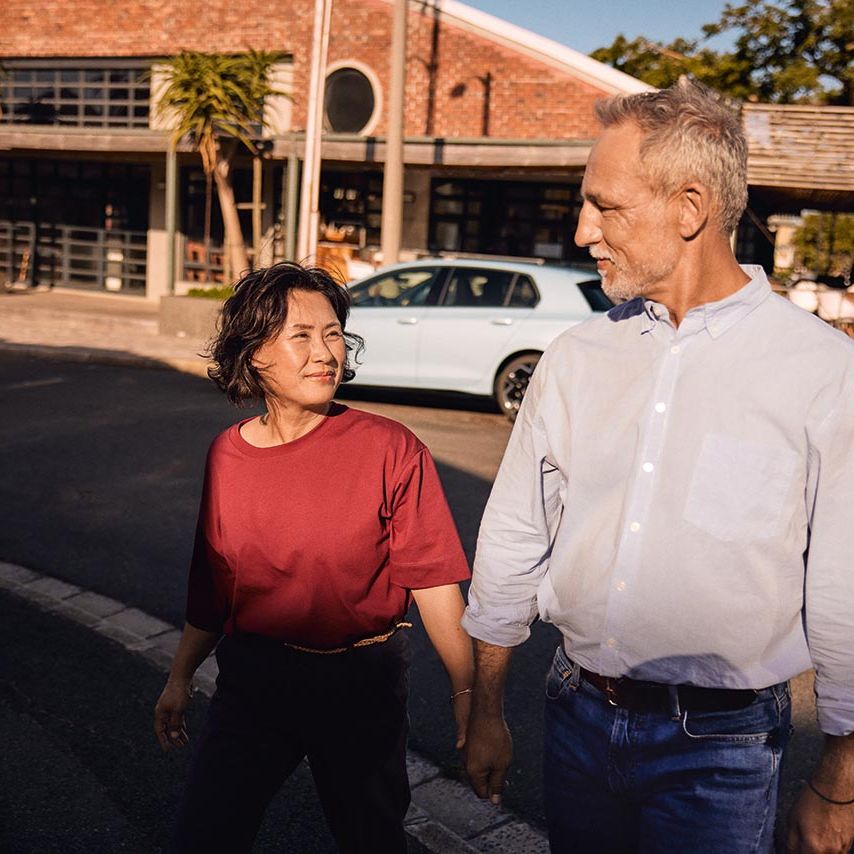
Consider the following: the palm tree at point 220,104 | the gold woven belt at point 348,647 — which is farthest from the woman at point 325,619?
the palm tree at point 220,104

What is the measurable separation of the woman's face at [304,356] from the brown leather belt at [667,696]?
96cm

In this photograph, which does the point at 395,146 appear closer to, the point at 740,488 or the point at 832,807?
the point at 740,488

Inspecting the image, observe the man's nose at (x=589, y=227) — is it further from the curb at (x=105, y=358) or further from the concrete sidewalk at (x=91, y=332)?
the concrete sidewalk at (x=91, y=332)

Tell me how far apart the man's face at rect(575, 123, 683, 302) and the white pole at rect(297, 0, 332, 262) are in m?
14.4

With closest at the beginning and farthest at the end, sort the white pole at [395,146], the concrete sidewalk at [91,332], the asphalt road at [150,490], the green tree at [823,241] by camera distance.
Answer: the asphalt road at [150,490] < the concrete sidewalk at [91,332] < the white pole at [395,146] < the green tree at [823,241]

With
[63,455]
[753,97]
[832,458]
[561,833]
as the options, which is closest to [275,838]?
[561,833]

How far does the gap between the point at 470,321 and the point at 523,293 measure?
0.62m

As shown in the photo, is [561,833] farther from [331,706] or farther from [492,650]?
[331,706]

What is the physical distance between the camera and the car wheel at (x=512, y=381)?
11117mm

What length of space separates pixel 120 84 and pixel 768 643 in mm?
25431

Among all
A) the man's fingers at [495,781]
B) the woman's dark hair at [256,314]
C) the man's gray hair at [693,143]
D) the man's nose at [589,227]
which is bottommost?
the man's fingers at [495,781]

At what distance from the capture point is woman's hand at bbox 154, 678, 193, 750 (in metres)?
2.62

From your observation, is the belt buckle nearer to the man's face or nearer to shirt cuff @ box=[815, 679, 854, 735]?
shirt cuff @ box=[815, 679, 854, 735]

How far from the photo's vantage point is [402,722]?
8.18 ft
